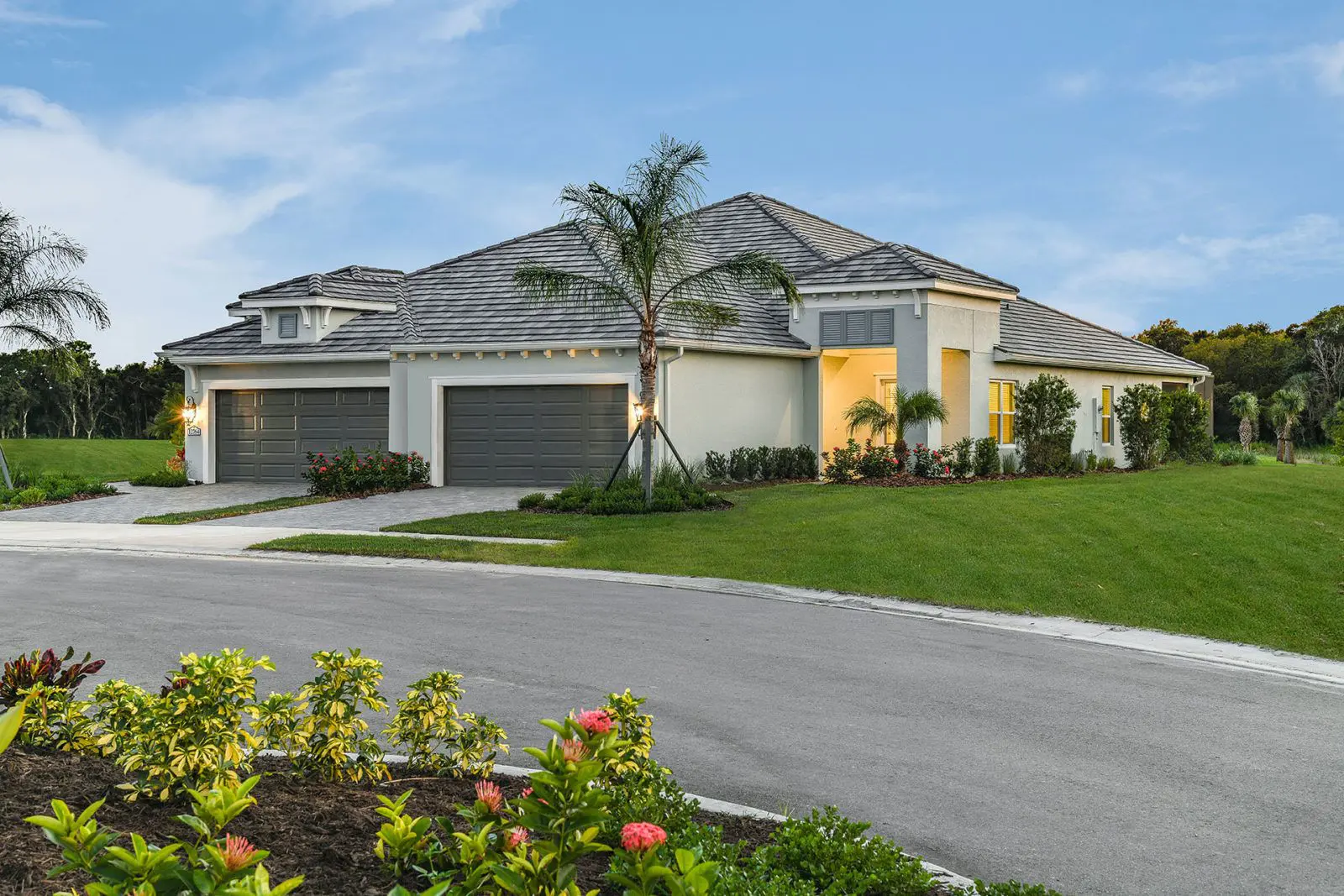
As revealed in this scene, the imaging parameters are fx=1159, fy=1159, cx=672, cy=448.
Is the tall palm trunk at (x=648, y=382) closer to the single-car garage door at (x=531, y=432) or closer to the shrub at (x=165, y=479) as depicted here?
the single-car garage door at (x=531, y=432)

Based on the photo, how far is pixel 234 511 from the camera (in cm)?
2350

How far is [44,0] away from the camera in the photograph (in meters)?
22.8

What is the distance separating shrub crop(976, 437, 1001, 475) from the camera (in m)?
26.7

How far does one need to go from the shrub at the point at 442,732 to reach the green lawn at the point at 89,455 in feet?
119

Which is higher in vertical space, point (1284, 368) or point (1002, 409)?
point (1284, 368)

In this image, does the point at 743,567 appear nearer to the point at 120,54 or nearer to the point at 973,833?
the point at 973,833

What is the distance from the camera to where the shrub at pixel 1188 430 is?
32781 millimetres

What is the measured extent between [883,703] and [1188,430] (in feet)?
92.1

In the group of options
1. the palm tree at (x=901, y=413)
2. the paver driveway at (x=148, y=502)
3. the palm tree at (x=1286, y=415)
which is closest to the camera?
the paver driveway at (x=148, y=502)

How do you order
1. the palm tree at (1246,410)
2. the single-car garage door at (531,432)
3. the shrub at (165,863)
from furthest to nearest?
the palm tree at (1246,410), the single-car garage door at (531,432), the shrub at (165,863)

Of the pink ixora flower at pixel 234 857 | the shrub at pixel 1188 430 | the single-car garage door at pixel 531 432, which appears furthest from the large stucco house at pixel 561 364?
the pink ixora flower at pixel 234 857

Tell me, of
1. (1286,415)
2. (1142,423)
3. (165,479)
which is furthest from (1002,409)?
(165,479)

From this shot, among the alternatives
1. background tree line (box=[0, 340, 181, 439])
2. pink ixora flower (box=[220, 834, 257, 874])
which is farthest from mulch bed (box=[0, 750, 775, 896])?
background tree line (box=[0, 340, 181, 439])

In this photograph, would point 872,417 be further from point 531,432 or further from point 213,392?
point 213,392
